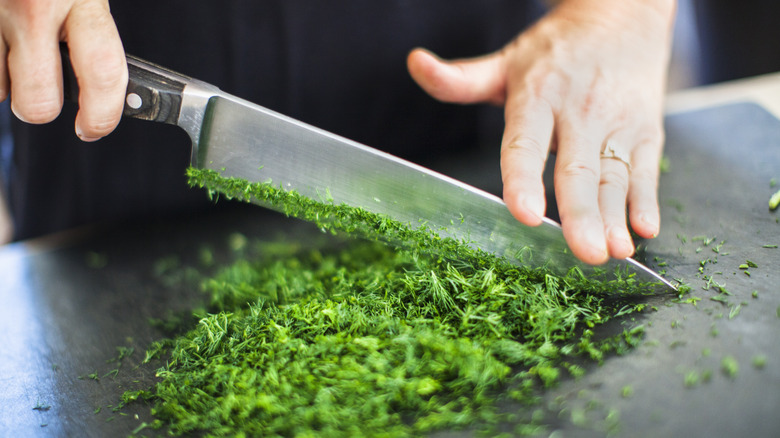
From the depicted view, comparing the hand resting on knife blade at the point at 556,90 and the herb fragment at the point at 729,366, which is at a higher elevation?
the hand resting on knife blade at the point at 556,90

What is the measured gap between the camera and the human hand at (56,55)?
140cm

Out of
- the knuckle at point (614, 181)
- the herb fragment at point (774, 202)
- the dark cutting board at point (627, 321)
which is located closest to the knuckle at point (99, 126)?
the dark cutting board at point (627, 321)

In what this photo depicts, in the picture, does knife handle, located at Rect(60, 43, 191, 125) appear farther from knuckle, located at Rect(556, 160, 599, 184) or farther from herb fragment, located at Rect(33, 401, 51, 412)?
knuckle, located at Rect(556, 160, 599, 184)

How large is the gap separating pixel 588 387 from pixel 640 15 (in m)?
1.63

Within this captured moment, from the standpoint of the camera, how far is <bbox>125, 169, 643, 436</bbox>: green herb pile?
3.98 feet

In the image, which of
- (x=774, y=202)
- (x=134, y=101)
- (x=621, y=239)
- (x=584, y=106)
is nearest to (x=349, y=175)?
(x=134, y=101)

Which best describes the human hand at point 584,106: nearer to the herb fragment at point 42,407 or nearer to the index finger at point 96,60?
the index finger at point 96,60

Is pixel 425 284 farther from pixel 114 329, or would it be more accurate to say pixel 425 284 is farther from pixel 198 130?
pixel 114 329

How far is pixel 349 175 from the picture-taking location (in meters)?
1.58

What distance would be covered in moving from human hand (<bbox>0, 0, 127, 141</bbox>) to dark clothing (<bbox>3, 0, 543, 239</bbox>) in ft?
2.15

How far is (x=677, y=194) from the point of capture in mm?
2002

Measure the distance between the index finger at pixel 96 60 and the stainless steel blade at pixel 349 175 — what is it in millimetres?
177

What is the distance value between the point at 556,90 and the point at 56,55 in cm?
154

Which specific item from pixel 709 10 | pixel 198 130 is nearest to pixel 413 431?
pixel 198 130
